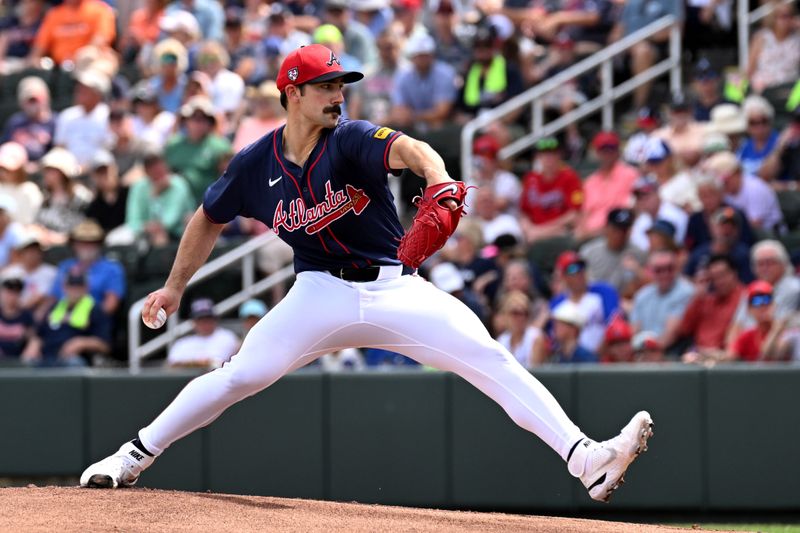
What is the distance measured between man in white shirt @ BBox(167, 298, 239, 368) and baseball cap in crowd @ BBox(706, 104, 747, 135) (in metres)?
4.07

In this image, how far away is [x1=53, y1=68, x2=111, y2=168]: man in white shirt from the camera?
13586 mm

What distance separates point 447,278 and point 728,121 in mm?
2779

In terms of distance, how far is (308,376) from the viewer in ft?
31.8

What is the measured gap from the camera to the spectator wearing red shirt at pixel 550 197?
1138 centimetres

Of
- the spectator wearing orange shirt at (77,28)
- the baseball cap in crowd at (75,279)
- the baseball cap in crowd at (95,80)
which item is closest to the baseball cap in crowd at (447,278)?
the baseball cap in crowd at (75,279)

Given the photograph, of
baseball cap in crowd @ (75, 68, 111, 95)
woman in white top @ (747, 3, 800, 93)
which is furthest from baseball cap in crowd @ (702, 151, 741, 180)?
baseball cap in crowd @ (75, 68, 111, 95)

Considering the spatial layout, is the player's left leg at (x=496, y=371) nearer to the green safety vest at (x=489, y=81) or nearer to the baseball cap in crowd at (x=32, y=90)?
the green safety vest at (x=489, y=81)

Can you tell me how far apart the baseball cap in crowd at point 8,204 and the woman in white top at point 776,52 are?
20.6ft

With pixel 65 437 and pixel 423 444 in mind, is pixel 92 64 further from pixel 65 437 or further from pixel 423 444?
pixel 423 444

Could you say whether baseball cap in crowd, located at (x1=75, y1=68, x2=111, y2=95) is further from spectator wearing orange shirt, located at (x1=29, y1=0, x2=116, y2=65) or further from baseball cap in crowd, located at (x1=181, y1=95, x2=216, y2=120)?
baseball cap in crowd, located at (x1=181, y1=95, x2=216, y2=120)

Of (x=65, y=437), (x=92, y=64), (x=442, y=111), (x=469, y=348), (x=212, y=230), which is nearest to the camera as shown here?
(x=469, y=348)

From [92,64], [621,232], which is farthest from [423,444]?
[92,64]

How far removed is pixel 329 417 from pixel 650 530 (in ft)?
13.3

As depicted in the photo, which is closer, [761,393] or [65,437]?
[761,393]
